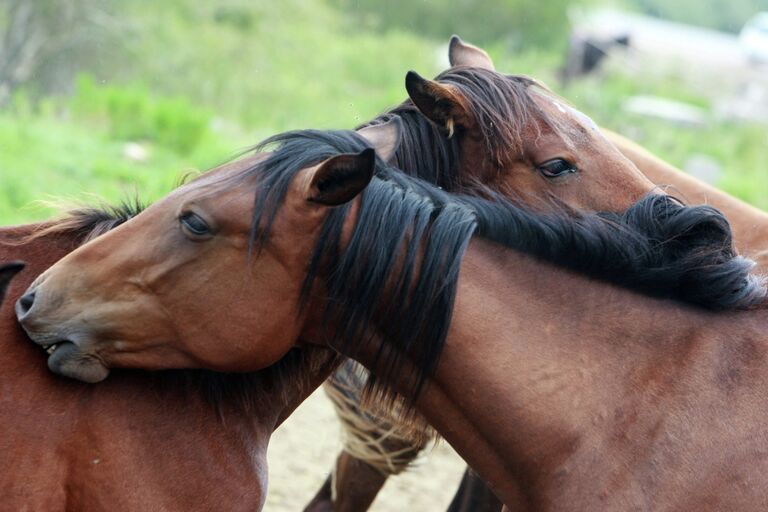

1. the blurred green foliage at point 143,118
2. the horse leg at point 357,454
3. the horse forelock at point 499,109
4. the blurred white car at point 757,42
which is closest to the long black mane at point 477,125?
the horse forelock at point 499,109

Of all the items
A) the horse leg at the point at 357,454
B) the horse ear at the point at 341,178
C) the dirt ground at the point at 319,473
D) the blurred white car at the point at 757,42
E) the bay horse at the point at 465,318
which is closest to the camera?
the horse ear at the point at 341,178

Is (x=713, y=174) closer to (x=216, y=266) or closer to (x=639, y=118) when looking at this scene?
(x=639, y=118)

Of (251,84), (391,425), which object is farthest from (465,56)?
(251,84)

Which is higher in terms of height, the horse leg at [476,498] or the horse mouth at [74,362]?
the horse mouth at [74,362]

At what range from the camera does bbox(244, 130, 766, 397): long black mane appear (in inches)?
101

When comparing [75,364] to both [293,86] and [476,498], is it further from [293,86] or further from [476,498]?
[293,86]

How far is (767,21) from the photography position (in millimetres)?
37375

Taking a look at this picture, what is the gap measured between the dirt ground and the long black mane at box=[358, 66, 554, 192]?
8.11ft

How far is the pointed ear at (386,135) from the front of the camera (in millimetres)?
3021

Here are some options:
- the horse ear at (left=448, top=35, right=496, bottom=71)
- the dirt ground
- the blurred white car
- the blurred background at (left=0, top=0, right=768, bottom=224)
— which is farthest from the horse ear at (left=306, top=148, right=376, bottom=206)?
the blurred white car

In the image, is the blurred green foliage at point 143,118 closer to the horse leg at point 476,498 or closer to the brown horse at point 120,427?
the horse leg at point 476,498

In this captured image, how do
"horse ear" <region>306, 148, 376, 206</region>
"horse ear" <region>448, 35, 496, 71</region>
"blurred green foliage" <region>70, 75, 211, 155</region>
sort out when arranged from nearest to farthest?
"horse ear" <region>306, 148, 376, 206</region>
"horse ear" <region>448, 35, 496, 71</region>
"blurred green foliage" <region>70, 75, 211, 155</region>

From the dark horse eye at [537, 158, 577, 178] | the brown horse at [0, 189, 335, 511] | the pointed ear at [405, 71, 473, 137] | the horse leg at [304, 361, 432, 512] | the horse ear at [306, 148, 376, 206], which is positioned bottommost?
the horse leg at [304, 361, 432, 512]

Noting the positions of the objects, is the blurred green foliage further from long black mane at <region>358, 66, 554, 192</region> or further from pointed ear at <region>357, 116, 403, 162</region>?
pointed ear at <region>357, 116, 403, 162</region>
